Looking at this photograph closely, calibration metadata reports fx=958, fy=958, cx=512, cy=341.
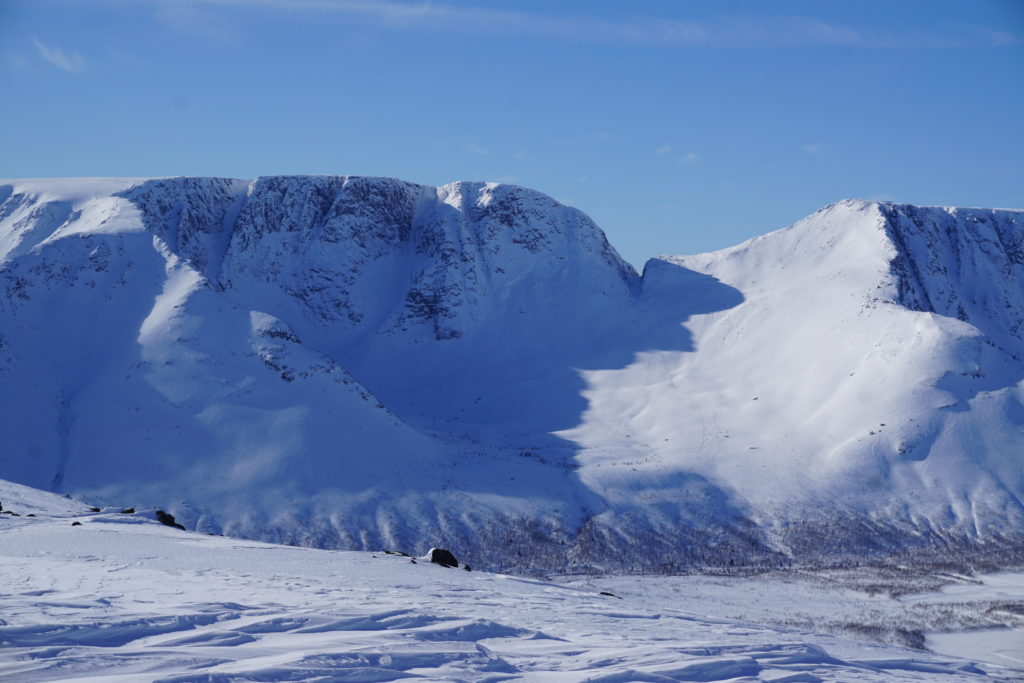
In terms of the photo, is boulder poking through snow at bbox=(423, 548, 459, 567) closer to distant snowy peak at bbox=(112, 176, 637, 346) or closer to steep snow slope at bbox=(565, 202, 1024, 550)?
steep snow slope at bbox=(565, 202, 1024, 550)

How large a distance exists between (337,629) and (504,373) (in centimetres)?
12784

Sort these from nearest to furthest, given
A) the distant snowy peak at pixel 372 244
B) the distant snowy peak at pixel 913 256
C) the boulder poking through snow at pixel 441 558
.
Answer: the boulder poking through snow at pixel 441 558 → the distant snowy peak at pixel 913 256 → the distant snowy peak at pixel 372 244

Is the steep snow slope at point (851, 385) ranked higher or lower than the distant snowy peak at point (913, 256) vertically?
lower

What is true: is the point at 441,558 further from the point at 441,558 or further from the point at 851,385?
the point at 851,385

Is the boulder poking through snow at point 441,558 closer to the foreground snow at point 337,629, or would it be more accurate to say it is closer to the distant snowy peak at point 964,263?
the foreground snow at point 337,629

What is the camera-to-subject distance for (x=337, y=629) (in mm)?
22203

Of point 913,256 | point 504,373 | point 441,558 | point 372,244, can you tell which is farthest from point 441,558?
point 913,256

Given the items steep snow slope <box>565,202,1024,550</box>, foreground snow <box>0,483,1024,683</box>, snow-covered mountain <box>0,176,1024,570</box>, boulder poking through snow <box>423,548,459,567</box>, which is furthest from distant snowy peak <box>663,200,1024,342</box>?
foreground snow <box>0,483,1024,683</box>

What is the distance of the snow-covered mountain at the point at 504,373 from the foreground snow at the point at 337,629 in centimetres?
5665

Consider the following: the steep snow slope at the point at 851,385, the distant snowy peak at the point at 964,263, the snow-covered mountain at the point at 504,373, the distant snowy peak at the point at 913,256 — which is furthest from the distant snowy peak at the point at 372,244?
the distant snowy peak at the point at 964,263

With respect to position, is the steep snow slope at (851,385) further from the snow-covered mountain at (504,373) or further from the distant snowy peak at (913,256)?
the snow-covered mountain at (504,373)

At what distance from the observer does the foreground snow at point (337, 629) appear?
1870 centimetres

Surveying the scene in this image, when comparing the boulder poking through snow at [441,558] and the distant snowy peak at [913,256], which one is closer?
the boulder poking through snow at [441,558]

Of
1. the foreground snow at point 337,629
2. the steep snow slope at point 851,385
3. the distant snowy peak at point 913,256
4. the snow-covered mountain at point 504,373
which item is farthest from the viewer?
the distant snowy peak at point 913,256
